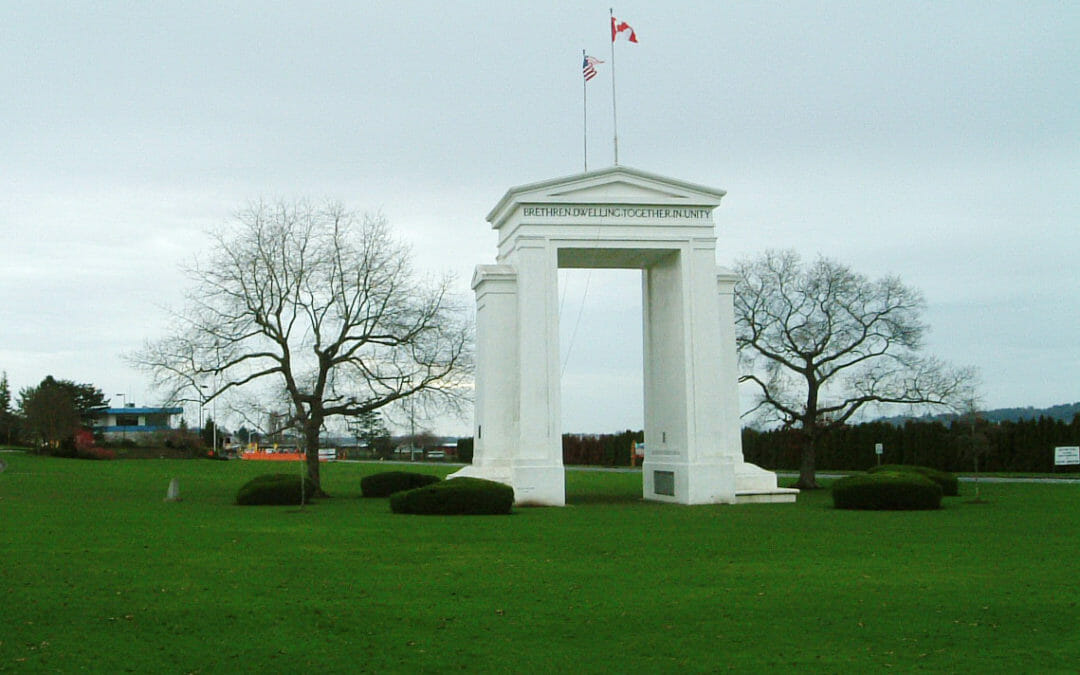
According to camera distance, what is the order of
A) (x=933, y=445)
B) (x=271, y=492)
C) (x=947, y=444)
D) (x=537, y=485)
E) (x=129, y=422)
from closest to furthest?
(x=271, y=492) < (x=537, y=485) < (x=947, y=444) < (x=933, y=445) < (x=129, y=422)

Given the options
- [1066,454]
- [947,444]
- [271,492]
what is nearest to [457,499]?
[271,492]

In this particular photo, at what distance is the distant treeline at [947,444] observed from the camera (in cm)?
6200

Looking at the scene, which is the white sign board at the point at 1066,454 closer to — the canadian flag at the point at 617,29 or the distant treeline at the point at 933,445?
the distant treeline at the point at 933,445

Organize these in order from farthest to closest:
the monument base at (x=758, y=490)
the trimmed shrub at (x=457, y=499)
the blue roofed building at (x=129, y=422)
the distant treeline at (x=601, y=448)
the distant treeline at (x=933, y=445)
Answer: the blue roofed building at (x=129, y=422) < the distant treeline at (x=601, y=448) < the distant treeline at (x=933, y=445) < the monument base at (x=758, y=490) < the trimmed shrub at (x=457, y=499)

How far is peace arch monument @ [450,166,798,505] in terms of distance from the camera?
36188 mm

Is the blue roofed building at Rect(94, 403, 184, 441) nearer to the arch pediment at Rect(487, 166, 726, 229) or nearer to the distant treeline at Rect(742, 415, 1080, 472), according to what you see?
the distant treeline at Rect(742, 415, 1080, 472)

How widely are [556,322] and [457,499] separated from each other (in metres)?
8.76

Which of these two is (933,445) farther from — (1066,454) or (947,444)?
(1066,454)

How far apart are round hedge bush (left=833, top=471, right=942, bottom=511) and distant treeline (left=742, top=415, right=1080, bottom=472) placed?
24.1 m

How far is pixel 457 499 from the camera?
29.8 meters

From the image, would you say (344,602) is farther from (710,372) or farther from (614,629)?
(710,372)

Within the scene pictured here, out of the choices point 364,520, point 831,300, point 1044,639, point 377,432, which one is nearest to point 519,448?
point 364,520

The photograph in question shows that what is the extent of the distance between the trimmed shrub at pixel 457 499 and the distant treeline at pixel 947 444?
32.0m

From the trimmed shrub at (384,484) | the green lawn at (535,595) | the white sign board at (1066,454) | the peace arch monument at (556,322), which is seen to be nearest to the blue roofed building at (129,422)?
the trimmed shrub at (384,484)
